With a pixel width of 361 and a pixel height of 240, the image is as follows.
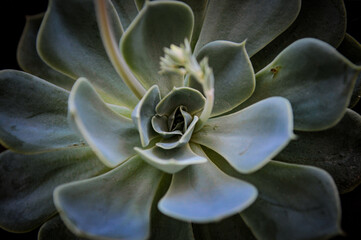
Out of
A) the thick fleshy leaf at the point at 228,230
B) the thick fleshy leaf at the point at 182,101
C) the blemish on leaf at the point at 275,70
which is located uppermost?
the blemish on leaf at the point at 275,70

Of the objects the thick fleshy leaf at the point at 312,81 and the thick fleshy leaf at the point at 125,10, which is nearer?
the thick fleshy leaf at the point at 312,81

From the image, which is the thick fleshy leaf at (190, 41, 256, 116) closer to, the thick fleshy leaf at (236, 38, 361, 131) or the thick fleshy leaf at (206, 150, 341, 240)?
the thick fleshy leaf at (236, 38, 361, 131)

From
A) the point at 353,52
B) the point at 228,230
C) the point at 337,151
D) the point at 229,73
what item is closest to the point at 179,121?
the point at 229,73

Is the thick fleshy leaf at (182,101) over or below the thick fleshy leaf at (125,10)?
below

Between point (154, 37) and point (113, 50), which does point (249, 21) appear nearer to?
point (154, 37)

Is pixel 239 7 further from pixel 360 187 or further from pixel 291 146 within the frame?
pixel 360 187

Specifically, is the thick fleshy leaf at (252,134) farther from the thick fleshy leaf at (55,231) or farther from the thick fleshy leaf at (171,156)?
the thick fleshy leaf at (55,231)

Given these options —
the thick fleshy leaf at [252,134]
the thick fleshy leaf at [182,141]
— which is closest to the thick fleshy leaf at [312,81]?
the thick fleshy leaf at [252,134]

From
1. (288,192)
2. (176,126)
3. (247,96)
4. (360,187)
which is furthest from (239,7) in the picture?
(360,187)

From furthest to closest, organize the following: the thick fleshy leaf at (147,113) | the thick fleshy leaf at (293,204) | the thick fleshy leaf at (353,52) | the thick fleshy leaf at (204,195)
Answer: the thick fleshy leaf at (353,52), the thick fleshy leaf at (147,113), the thick fleshy leaf at (293,204), the thick fleshy leaf at (204,195)
